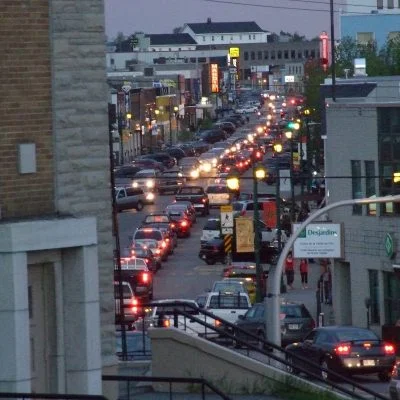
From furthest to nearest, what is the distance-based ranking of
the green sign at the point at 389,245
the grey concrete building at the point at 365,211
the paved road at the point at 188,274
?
the paved road at the point at 188,274, the grey concrete building at the point at 365,211, the green sign at the point at 389,245

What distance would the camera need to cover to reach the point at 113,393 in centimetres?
1513

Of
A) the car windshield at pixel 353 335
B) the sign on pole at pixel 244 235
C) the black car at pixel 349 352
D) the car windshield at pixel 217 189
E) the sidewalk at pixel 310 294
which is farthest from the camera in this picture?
the car windshield at pixel 217 189

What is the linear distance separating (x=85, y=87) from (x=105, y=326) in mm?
2410

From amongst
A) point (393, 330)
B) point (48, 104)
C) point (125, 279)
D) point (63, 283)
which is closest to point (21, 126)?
point (48, 104)

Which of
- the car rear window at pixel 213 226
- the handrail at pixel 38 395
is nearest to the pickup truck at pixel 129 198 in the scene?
the car rear window at pixel 213 226

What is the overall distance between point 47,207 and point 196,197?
2499 inches

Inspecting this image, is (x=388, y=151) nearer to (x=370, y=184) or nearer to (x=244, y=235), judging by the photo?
(x=370, y=184)

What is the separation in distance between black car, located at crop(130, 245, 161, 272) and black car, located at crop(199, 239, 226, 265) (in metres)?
3.33

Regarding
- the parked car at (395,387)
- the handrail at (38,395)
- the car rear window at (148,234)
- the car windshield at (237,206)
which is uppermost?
the handrail at (38,395)

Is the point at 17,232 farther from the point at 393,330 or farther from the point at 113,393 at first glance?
the point at 393,330

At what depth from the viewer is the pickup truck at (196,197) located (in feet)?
253

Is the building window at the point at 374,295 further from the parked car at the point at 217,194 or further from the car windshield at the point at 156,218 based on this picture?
the parked car at the point at 217,194

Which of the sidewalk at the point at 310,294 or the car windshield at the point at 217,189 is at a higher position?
the car windshield at the point at 217,189

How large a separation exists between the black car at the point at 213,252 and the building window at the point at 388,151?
17303mm
